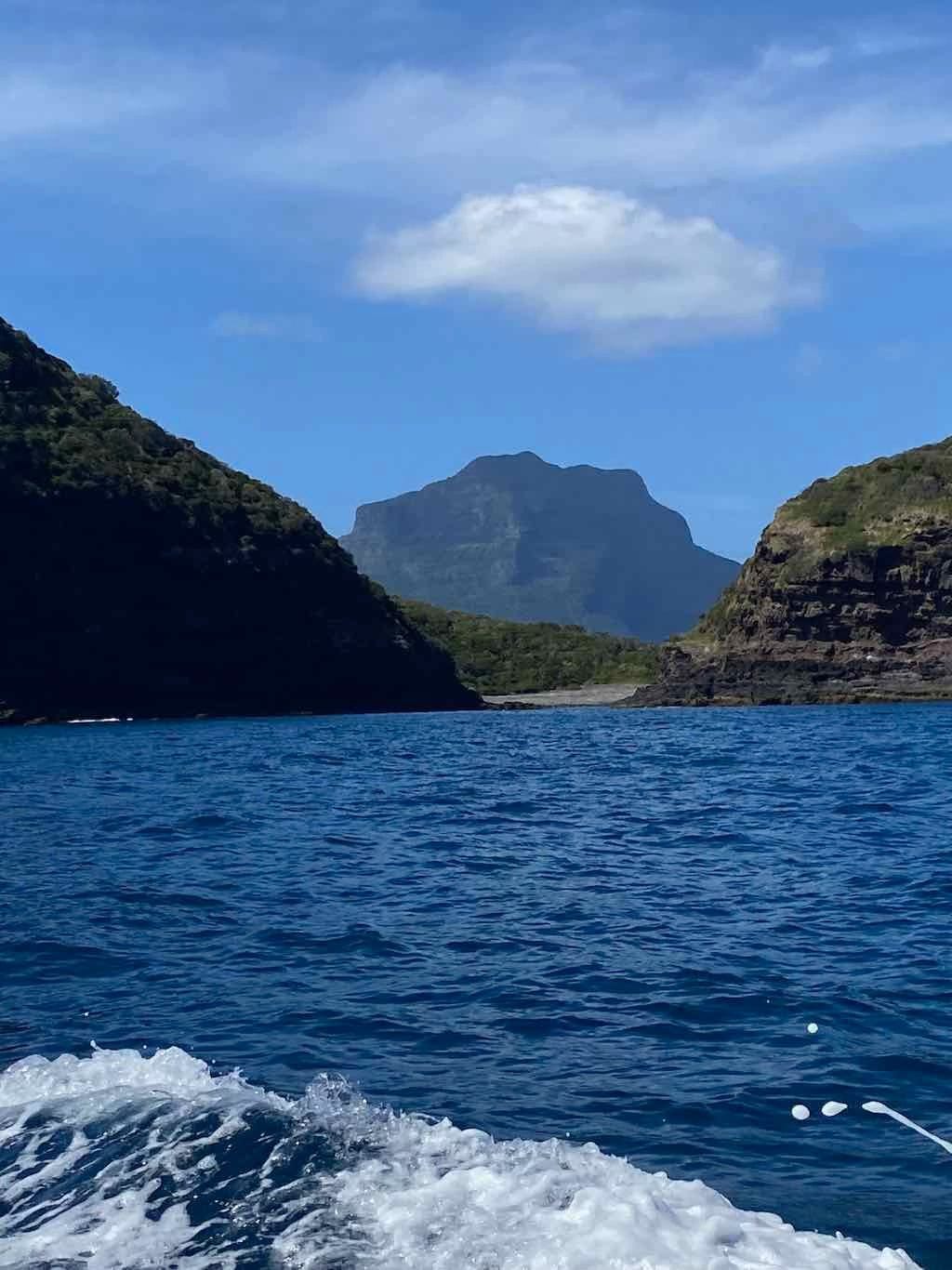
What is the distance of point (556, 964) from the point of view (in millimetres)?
14414

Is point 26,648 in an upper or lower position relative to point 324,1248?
upper

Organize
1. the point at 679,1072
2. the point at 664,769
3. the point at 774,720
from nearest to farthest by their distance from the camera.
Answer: the point at 679,1072
the point at 664,769
the point at 774,720

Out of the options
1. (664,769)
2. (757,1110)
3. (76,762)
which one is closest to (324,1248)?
(757,1110)

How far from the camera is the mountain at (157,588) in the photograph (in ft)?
327

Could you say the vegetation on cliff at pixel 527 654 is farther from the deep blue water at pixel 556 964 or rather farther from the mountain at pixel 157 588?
the deep blue water at pixel 556 964

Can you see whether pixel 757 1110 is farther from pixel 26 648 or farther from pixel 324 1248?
pixel 26 648

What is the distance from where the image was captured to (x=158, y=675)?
346ft

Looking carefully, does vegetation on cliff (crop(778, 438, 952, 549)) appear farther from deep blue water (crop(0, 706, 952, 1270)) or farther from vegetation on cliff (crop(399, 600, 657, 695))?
deep blue water (crop(0, 706, 952, 1270))

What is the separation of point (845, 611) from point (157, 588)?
57542 millimetres

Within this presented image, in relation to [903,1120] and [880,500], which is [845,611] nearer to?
[880,500]

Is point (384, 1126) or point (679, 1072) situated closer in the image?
point (384, 1126)

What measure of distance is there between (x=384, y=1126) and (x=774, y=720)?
73448 mm

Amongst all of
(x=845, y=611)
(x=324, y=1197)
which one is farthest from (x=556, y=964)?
(x=845, y=611)

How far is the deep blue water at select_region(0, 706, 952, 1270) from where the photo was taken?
964 cm
